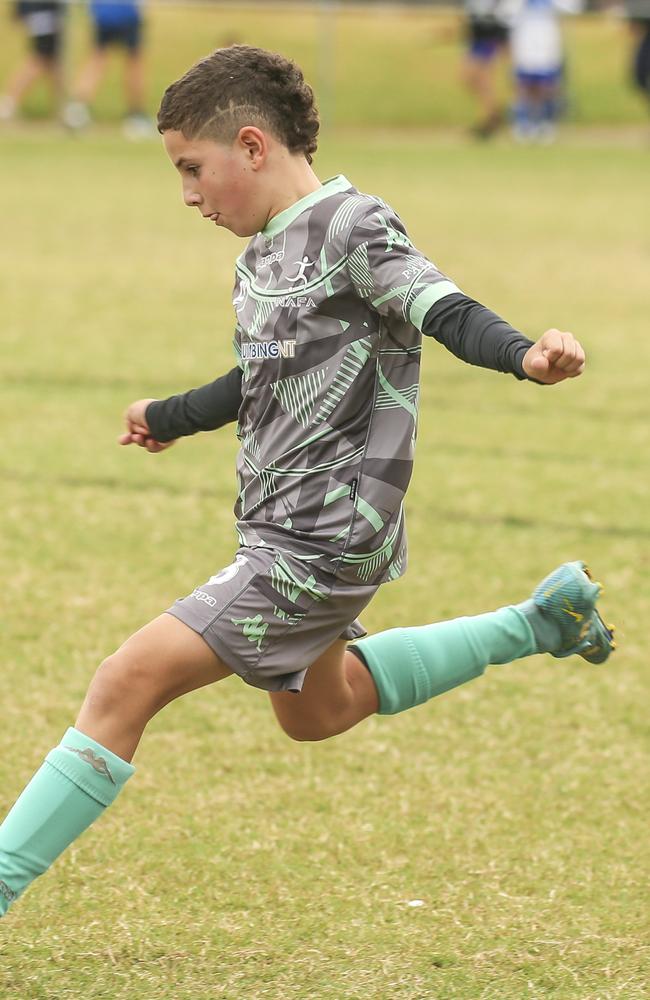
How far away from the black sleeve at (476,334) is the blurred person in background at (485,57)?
19.0 meters

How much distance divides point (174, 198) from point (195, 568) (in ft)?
34.1

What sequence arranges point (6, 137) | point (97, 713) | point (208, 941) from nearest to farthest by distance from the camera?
1. point (97, 713)
2. point (208, 941)
3. point (6, 137)

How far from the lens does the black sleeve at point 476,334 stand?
2582 millimetres

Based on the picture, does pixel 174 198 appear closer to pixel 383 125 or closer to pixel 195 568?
pixel 383 125

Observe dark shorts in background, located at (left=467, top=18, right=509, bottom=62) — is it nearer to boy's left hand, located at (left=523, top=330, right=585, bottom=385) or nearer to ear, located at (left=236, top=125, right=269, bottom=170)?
ear, located at (left=236, top=125, right=269, bottom=170)

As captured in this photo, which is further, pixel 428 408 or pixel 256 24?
pixel 256 24

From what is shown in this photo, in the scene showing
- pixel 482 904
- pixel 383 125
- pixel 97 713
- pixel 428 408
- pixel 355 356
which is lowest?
pixel 383 125

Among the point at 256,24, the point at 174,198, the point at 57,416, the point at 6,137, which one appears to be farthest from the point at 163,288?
the point at 256,24

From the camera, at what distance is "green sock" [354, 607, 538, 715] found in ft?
11.1

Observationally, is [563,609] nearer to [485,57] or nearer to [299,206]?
[299,206]

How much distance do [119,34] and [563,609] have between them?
58.0 ft

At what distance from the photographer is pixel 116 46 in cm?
2045

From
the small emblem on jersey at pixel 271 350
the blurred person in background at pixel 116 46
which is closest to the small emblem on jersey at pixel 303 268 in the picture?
the small emblem on jersey at pixel 271 350

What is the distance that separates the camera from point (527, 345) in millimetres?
2574
